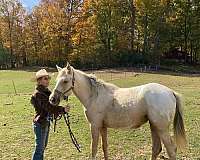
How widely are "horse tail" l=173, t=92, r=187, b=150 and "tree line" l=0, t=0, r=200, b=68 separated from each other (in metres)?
45.5

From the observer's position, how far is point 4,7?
57.9 m

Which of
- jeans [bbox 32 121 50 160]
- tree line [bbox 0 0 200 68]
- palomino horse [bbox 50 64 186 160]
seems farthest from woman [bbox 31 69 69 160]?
tree line [bbox 0 0 200 68]

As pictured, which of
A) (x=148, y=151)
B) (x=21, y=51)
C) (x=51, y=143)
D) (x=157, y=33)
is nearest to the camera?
(x=148, y=151)

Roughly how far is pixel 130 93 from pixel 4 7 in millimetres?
53540

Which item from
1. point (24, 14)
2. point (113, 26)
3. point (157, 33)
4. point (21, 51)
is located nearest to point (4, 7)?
point (24, 14)

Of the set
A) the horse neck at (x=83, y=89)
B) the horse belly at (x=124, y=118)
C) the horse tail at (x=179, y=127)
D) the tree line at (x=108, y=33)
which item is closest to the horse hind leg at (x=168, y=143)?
the horse tail at (x=179, y=127)

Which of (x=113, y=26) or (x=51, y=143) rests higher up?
(x=113, y=26)

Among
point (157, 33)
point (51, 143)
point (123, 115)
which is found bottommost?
point (51, 143)

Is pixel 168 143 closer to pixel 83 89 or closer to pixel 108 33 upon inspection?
pixel 83 89

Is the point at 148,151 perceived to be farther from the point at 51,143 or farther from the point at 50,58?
the point at 50,58

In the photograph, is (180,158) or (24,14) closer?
(180,158)

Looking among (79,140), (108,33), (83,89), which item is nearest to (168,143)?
(83,89)

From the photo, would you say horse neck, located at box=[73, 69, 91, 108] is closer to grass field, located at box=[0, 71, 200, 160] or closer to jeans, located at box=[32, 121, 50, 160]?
jeans, located at box=[32, 121, 50, 160]

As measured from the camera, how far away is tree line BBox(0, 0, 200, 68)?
175ft
